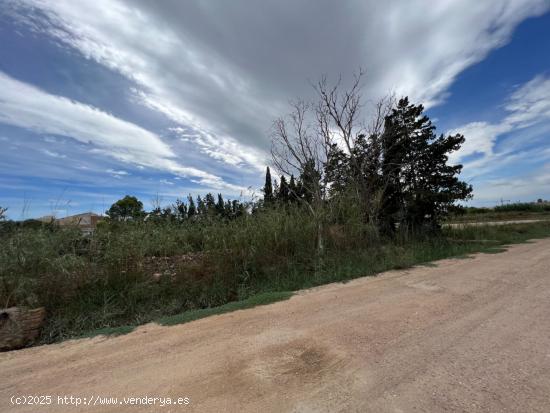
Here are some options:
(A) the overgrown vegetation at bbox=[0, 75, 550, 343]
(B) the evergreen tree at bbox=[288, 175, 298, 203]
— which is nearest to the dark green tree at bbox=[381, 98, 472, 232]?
(A) the overgrown vegetation at bbox=[0, 75, 550, 343]

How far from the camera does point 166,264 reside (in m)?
5.99

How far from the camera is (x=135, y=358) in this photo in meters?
3.11

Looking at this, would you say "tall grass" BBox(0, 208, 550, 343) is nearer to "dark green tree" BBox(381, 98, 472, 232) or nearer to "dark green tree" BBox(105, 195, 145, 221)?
"dark green tree" BBox(105, 195, 145, 221)

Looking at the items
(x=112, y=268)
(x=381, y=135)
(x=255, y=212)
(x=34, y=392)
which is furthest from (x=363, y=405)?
(x=381, y=135)

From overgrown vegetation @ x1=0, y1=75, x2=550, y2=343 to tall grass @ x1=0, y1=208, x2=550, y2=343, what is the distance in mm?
18

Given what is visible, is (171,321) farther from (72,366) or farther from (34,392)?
(34,392)

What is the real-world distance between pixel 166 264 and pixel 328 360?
13.7 ft

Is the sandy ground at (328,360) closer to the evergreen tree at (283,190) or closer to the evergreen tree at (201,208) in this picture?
the evergreen tree at (201,208)

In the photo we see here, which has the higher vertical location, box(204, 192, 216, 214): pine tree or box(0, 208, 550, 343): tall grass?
box(204, 192, 216, 214): pine tree

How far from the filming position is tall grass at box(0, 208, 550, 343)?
4.48 metres

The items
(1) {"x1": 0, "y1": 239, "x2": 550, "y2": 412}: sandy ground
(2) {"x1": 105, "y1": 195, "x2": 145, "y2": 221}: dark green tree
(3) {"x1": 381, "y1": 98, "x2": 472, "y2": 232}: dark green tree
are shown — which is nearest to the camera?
(1) {"x1": 0, "y1": 239, "x2": 550, "y2": 412}: sandy ground

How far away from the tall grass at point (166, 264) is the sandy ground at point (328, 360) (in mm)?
1012

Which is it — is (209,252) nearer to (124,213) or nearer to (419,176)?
(124,213)

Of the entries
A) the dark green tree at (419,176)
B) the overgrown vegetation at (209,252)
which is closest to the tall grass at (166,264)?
the overgrown vegetation at (209,252)
